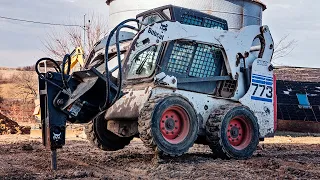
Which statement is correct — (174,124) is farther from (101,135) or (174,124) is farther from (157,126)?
(101,135)

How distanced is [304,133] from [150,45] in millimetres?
17544

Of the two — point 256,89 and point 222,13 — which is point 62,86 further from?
point 222,13

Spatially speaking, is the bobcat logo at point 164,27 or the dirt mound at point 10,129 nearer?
the bobcat logo at point 164,27

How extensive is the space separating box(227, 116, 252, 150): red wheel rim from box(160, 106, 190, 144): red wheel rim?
3.54ft

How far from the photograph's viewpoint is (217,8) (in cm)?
2322

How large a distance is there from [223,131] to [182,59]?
58.4 inches

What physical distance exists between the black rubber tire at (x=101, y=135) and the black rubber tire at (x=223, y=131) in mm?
1682

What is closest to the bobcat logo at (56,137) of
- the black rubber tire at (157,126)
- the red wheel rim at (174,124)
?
the black rubber tire at (157,126)

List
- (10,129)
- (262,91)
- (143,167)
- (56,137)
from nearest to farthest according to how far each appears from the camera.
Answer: (56,137)
(143,167)
(262,91)
(10,129)

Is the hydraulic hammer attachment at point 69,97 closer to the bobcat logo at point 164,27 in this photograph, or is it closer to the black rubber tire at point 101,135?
the bobcat logo at point 164,27

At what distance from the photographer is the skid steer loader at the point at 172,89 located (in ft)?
25.3

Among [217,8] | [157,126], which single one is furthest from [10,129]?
[157,126]

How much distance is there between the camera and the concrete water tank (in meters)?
23.2

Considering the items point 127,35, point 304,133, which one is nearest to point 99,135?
point 127,35
